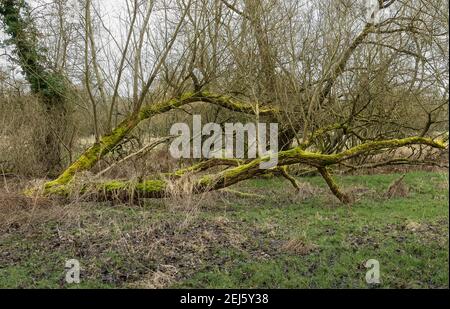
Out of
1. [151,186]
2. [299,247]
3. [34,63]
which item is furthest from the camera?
[34,63]

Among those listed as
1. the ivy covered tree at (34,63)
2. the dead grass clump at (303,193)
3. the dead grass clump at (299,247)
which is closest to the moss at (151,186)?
the dead grass clump at (303,193)

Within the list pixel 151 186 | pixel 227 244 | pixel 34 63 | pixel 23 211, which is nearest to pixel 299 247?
pixel 227 244

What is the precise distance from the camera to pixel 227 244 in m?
7.13

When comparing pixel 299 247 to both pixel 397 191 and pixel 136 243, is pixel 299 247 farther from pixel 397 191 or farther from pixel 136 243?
pixel 397 191

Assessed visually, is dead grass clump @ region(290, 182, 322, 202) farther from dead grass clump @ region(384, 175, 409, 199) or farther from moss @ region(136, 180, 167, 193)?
moss @ region(136, 180, 167, 193)

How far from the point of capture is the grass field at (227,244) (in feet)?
19.1

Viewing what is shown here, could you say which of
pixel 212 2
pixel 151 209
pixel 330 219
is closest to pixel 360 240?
pixel 330 219

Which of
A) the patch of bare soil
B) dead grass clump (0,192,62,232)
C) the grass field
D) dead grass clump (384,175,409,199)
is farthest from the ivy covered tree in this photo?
dead grass clump (384,175,409,199)

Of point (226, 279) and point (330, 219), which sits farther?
point (330, 219)

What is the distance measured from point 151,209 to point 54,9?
8.03 meters

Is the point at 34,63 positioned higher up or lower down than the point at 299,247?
higher up

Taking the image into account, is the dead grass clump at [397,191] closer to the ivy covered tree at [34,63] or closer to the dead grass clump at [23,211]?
the dead grass clump at [23,211]
